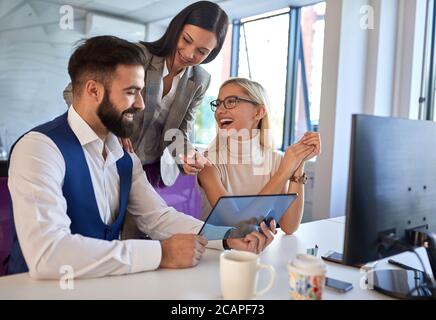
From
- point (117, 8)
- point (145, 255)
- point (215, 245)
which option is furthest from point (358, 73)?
point (117, 8)

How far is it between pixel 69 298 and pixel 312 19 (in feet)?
10.7

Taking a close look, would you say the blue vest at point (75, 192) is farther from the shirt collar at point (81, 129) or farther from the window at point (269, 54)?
the window at point (269, 54)

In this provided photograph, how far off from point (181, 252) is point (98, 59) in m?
0.63

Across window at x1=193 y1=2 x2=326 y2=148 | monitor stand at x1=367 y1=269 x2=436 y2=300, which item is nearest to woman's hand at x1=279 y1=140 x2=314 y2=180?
monitor stand at x1=367 y1=269 x2=436 y2=300

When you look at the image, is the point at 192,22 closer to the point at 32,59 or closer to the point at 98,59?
the point at 98,59

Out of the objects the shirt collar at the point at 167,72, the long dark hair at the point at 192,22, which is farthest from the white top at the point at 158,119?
the long dark hair at the point at 192,22

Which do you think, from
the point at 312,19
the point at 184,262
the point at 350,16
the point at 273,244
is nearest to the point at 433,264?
the point at 273,244

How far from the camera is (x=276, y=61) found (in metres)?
3.85

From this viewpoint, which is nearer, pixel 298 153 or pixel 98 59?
pixel 98 59

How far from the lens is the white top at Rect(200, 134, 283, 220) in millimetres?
1793

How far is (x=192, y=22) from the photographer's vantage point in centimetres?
181

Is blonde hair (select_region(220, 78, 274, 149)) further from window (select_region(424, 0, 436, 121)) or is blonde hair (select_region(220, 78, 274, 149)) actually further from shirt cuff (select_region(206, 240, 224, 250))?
window (select_region(424, 0, 436, 121))

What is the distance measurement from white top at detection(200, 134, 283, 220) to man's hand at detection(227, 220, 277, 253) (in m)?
0.51

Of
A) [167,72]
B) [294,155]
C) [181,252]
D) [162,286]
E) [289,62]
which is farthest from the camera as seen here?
[289,62]
